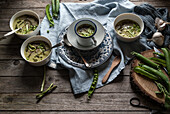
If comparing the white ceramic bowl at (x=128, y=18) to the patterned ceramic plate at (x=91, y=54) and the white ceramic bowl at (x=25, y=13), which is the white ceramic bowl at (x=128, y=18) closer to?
the patterned ceramic plate at (x=91, y=54)

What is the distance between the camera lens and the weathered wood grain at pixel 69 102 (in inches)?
73.2

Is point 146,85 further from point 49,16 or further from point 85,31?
point 49,16

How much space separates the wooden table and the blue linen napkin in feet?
0.24

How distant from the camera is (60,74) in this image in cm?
202

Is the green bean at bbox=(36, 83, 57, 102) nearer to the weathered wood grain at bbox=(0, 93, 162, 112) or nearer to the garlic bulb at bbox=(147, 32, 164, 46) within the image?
the weathered wood grain at bbox=(0, 93, 162, 112)

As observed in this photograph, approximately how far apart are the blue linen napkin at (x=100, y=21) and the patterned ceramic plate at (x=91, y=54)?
0.05 m

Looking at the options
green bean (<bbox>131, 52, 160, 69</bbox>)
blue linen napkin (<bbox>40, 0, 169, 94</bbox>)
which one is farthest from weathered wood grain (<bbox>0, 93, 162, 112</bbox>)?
green bean (<bbox>131, 52, 160, 69</bbox>)

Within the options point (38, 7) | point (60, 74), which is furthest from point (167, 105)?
point (38, 7)

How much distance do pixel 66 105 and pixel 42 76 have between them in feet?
1.26

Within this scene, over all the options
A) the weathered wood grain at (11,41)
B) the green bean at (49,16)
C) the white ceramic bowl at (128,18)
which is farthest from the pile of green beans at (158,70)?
the weathered wood grain at (11,41)

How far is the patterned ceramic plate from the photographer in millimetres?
1989

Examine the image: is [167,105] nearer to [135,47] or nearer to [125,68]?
[125,68]

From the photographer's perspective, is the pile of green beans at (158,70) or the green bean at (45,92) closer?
the pile of green beans at (158,70)

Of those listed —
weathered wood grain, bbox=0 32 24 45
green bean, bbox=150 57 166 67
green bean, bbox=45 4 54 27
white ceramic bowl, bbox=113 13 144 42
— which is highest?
white ceramic bowl, bbox=113 13 144 42
